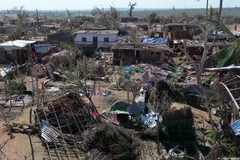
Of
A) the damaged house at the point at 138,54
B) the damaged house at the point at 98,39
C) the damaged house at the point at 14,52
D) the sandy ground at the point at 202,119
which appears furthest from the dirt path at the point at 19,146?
the damaged house at the point at 98,39

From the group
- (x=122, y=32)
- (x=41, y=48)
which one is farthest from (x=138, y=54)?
(x=122, y=32)

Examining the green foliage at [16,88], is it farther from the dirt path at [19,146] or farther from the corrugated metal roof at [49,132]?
the corrugated metal roof at [49,132]

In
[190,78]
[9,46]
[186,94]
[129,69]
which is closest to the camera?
[186,94]

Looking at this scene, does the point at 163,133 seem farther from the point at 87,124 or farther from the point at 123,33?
the point at 123,33

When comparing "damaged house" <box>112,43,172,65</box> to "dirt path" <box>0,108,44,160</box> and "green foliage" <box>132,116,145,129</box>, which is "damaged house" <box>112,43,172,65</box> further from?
"dirt path" <box>0,108,44,160</box>

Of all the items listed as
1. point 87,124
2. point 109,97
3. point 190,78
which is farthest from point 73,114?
point 190,78

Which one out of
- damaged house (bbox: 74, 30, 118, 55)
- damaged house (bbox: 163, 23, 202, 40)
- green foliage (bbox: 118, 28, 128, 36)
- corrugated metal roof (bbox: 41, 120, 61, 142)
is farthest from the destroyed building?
corrugated metal roof (bbox: 41, 120, 61, 142)

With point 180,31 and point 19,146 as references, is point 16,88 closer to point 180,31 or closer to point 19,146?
point 19,146

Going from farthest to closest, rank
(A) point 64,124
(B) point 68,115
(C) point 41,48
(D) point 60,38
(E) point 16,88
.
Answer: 1. (D) point 60,38
2. (C) point 41,48
3. (E) point 16,88
4. (B) point 68,115
5. (A) point 64,124
